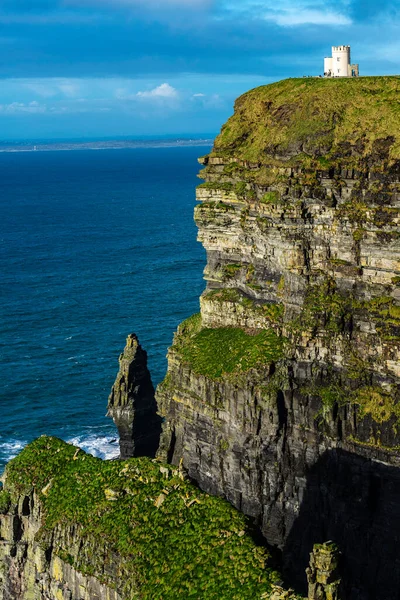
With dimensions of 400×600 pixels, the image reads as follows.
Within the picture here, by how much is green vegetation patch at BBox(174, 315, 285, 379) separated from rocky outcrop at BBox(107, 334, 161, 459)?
42.4 feet

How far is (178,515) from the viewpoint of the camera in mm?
50031

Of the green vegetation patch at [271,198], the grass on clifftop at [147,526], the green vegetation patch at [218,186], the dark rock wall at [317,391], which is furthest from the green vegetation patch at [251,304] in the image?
the grass on clifftop at [147,526]

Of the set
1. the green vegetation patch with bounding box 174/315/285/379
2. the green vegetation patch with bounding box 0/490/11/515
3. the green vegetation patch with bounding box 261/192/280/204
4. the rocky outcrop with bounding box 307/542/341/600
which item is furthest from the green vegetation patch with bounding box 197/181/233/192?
the rocky outcrop with bounding box 307/542/341/600

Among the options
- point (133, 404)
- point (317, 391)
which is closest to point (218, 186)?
point (317, 391)

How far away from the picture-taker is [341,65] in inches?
3282

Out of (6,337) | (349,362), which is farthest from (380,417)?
(6,337)

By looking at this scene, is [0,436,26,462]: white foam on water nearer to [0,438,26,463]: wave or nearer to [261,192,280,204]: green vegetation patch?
[0,438,26,463]: wave

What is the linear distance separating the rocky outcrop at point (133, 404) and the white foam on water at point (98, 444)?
16.2 feet

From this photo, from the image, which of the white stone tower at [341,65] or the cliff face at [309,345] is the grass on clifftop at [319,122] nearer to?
the cliff face at [309,345]

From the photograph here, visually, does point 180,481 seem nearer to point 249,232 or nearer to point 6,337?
point 249,232

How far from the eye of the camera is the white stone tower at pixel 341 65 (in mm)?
83250

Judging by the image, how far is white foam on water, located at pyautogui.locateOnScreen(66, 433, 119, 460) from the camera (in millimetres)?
98131

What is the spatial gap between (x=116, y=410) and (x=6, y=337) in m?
44.5

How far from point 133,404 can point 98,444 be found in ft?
33.9
